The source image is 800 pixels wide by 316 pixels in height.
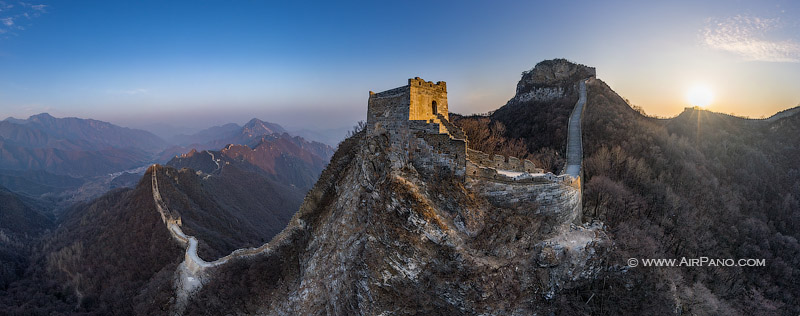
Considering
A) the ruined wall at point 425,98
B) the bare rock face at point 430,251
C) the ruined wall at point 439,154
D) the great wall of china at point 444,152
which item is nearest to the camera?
the bare rock face at point 430,251

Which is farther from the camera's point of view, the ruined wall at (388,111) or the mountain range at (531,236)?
the ruined wall at (388,111)

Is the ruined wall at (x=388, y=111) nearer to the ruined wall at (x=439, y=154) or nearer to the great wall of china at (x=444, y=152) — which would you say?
the great wall of china at (x=444, y=152)

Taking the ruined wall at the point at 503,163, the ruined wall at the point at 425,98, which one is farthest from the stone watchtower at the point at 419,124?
the ruined wall at the point at 503,163

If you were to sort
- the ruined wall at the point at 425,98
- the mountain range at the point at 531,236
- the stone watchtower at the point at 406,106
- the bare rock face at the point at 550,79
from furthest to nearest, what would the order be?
the bare rock face at the point at 550,79, the ruined wall at the point at 425,98, the stone watchtower at the point at 406,106, the mountain range at the point at 531,236

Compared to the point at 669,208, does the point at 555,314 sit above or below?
below

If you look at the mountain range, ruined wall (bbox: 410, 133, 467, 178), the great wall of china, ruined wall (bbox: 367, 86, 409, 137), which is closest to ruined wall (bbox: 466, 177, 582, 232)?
the great wall of china

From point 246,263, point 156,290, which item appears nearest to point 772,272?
point 246,263

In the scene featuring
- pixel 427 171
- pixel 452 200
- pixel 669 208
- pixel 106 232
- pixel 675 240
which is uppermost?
pixel 427 171

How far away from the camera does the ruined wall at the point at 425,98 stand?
1995cm

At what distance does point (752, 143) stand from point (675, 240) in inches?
1232

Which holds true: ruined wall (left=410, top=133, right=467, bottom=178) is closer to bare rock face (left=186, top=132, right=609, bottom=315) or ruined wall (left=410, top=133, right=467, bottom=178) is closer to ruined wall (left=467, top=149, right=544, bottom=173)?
bare rock face (left=186, top=132, right=609, bottom=315)

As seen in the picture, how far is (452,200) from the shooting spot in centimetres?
1881

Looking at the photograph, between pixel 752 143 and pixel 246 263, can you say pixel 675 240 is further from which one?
pixel 246 263

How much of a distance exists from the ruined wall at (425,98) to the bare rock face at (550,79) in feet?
126
